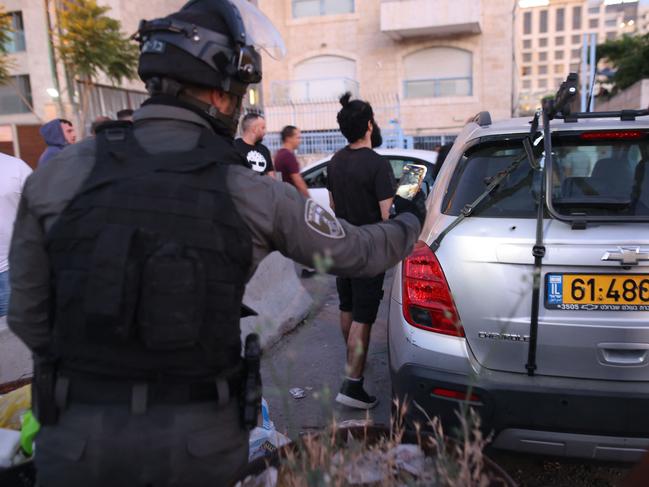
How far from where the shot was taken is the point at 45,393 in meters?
1.38

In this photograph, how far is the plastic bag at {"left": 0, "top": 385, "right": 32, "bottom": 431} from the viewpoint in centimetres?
235

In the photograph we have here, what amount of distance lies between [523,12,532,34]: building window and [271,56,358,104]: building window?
117887mm

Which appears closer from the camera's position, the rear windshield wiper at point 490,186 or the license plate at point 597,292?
the license plate at point 597,292

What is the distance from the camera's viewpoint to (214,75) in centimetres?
150

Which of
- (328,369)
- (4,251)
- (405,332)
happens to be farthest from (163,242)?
(328,369)

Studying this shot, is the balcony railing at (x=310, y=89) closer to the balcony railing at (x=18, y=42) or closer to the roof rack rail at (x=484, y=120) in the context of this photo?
the balcony railing at (x=18, y=42)

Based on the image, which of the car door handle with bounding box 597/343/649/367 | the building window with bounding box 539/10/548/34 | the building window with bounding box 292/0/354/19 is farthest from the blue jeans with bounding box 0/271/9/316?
the building window with bounding box 539/10/548/34

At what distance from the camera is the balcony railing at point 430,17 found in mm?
21188

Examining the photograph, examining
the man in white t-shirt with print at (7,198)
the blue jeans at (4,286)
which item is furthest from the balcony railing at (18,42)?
the blue jeans at (4,286)

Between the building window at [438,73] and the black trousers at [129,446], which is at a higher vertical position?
the building window at [438,73]

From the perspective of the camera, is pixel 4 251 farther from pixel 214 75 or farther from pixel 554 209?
pixel 554 209

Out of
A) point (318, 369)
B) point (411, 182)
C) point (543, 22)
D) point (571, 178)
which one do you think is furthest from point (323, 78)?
point (543, 22)

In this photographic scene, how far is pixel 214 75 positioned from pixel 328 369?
3.20 meters

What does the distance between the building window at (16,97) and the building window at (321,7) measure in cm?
1108
